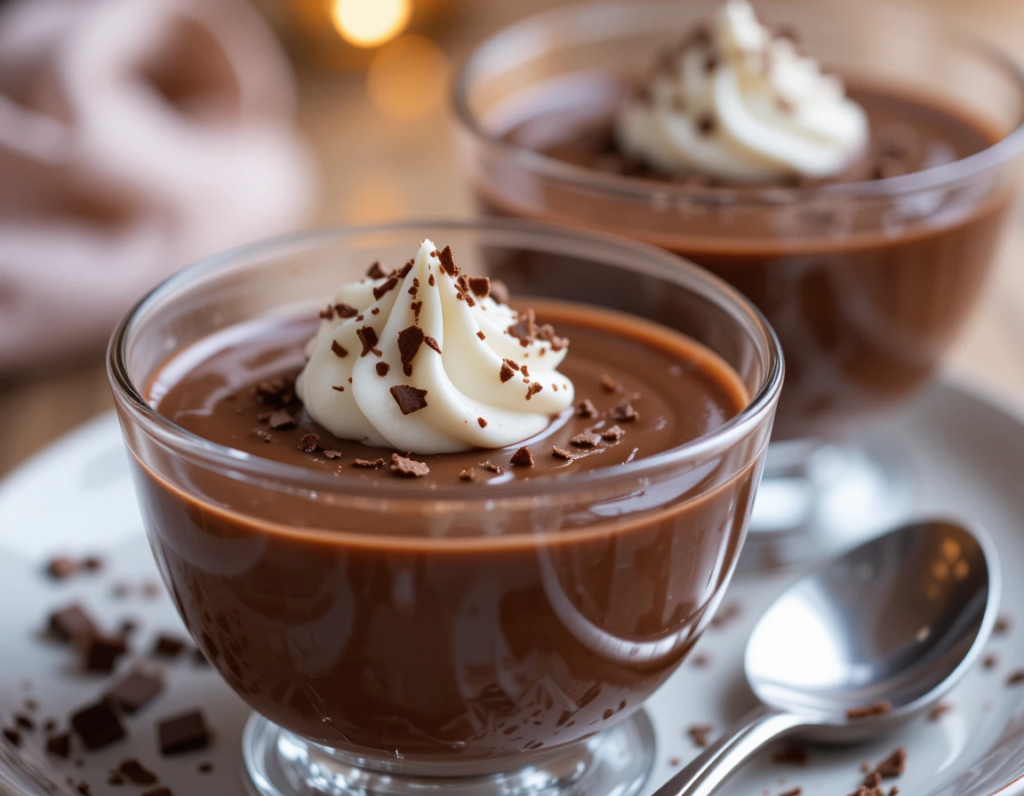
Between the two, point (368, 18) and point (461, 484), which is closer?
point (461, 484)

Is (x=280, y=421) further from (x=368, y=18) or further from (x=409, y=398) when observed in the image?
(x=368, y=18)

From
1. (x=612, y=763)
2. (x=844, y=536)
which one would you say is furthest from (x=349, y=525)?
(x=844, y=536)

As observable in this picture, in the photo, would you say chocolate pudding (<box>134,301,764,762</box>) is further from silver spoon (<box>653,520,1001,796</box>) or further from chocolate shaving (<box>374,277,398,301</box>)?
silver spoon (<box>653,520,1001,796</box>)

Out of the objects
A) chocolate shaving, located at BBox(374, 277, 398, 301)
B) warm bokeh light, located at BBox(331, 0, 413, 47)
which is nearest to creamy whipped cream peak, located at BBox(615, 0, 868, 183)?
chocolate shaving, located at BBox(374, 277, 398, 301)

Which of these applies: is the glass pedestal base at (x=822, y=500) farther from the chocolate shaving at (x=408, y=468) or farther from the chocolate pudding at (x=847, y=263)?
the chocolate shaving at (x=408, y=468)

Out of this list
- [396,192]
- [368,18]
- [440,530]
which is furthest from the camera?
[368,18]

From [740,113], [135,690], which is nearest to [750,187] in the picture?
[740,113]

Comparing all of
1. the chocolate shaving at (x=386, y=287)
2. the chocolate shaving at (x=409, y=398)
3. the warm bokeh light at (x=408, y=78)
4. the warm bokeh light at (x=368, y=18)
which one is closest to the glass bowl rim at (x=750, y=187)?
the chocolate shaving at (x=386, y=287)
